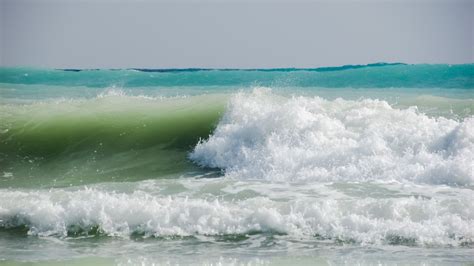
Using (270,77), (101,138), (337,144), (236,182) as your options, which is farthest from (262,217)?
(270,77)

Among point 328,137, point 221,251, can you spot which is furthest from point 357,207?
point 328,137

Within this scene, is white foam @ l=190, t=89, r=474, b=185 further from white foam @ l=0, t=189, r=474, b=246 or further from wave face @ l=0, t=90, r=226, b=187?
white foam @ l=0, t=189, r=474, b=246

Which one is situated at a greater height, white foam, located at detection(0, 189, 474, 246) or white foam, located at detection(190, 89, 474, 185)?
white foam, located at detection(190, 89, 474, 185)

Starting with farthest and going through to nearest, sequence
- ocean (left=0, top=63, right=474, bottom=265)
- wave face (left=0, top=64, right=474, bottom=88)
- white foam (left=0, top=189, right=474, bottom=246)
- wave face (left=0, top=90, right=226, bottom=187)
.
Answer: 1. wave face (left=0, top=64, right=474, bottom=88)
2. wave face (left=0, top=90, right=226, bottom=187)
3. white foam (left=0, top=189, right=474, bottom=246)
4. ocean (left=0, top=63, right=474, bottom=265)

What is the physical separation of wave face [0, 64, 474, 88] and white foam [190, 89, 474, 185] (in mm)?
9919

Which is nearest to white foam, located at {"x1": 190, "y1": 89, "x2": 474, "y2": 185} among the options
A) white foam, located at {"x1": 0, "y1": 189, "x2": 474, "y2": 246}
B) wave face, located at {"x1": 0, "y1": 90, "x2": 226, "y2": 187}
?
wave face, located at {"x1": 0, "y1": 90, "x2": 226, "y2": 187}

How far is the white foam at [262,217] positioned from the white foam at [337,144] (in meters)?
1.21

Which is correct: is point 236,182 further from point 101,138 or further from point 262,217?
point 101,138

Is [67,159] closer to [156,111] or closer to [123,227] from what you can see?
[156,111]

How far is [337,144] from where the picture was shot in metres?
8.88

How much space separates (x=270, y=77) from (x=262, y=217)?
17397 millimetres

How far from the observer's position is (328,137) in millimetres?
9266

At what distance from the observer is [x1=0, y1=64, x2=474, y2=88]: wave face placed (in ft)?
66.3

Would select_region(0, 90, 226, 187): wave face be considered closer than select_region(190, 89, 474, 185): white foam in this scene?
No
